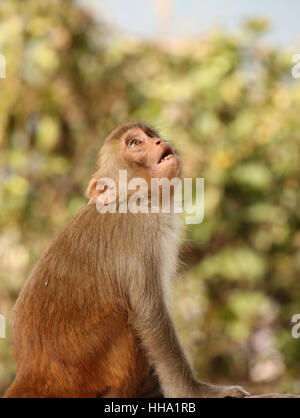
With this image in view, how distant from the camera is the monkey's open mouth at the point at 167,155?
3476 millimetres

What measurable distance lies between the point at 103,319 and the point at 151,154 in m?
1.06

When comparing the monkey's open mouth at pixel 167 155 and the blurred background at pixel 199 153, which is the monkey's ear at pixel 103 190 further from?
the blurred background at pixel 199 153

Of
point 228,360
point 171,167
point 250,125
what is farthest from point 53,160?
point 171,167

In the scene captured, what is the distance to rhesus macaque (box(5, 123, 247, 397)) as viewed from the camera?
2.87 meters

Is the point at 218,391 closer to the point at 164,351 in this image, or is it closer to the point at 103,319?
the point at 164,351

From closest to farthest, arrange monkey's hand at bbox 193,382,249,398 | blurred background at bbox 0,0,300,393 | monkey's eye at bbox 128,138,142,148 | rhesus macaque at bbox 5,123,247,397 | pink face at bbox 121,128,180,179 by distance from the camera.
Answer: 1. rhesus macaque at bbox 5,123,247,397
2. monkey's hand at bbox 193,382,249,398
3. pink face at bbox 121,128,180,179
4. monkey's eye at bbox 128,138,142,148
5. blurred background at bbox 0,0,300,393

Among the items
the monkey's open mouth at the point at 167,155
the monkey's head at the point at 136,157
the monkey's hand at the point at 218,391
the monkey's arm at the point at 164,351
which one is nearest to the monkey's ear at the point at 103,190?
the monkey's head at the point at 136,157

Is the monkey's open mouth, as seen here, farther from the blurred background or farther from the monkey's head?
the blurred background

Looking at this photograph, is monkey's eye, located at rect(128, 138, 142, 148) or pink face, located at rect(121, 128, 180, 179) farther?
monkey's eye, located at rect(128, 138, 142, 148)

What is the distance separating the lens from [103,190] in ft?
11.2

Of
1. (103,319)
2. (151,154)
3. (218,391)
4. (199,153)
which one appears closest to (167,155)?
(151,154)

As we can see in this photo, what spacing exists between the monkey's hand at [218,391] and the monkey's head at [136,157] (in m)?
1.17

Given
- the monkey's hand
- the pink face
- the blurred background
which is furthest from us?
the blurred background

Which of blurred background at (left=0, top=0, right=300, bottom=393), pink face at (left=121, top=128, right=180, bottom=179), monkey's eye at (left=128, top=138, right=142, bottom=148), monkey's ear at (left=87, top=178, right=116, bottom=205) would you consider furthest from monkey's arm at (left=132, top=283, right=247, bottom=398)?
A: blurred background at (left=0, top=0, right=300, bottom=393)
